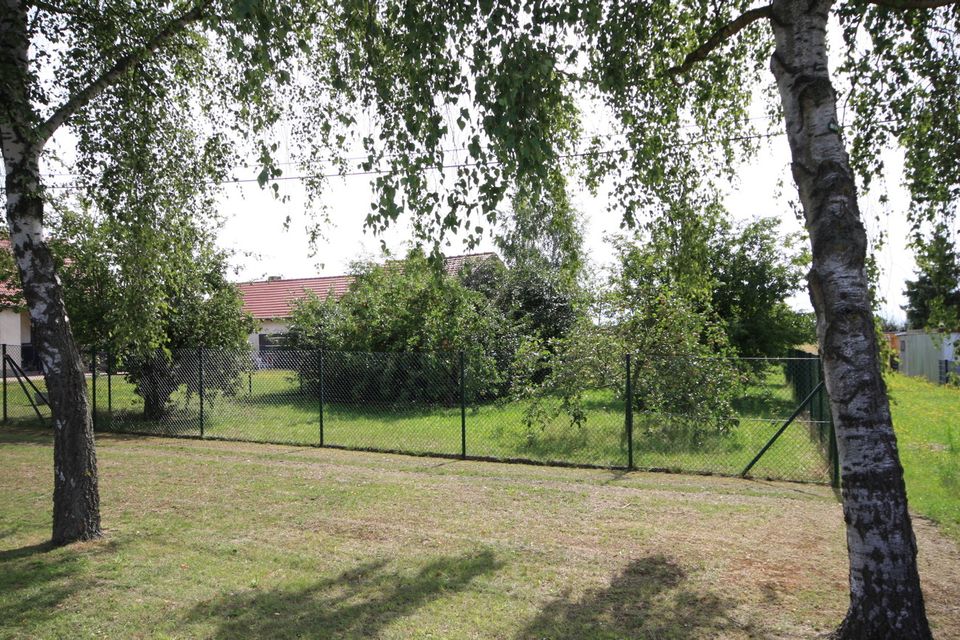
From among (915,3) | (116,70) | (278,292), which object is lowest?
(915,3)

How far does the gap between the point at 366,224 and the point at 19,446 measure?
36.5ft

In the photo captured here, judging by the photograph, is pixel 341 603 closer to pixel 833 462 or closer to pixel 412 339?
pixel 833 462

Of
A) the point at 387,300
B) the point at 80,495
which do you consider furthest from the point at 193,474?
the point at 387,300

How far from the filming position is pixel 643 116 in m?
7.55

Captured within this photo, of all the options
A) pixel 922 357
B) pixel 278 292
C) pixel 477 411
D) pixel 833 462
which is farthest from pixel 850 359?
pixel 278 292

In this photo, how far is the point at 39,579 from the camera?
5656mm

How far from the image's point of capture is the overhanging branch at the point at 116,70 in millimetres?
6750

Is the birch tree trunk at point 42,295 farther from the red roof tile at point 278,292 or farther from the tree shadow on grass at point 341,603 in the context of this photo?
the red roof tile at point 278,292

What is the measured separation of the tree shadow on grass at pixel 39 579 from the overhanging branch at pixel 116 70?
12.4 feet

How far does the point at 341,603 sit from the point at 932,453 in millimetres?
9897

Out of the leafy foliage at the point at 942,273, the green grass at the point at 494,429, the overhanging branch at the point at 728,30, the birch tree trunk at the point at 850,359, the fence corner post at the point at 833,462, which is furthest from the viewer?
the green grass at the point at 494,429

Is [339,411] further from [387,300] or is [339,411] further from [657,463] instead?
[657,463]

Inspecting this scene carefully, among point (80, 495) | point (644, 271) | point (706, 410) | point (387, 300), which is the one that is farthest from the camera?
point (387, 300)

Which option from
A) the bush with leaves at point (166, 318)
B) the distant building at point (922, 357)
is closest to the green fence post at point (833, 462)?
the bush with leaves at point (166, 318)
